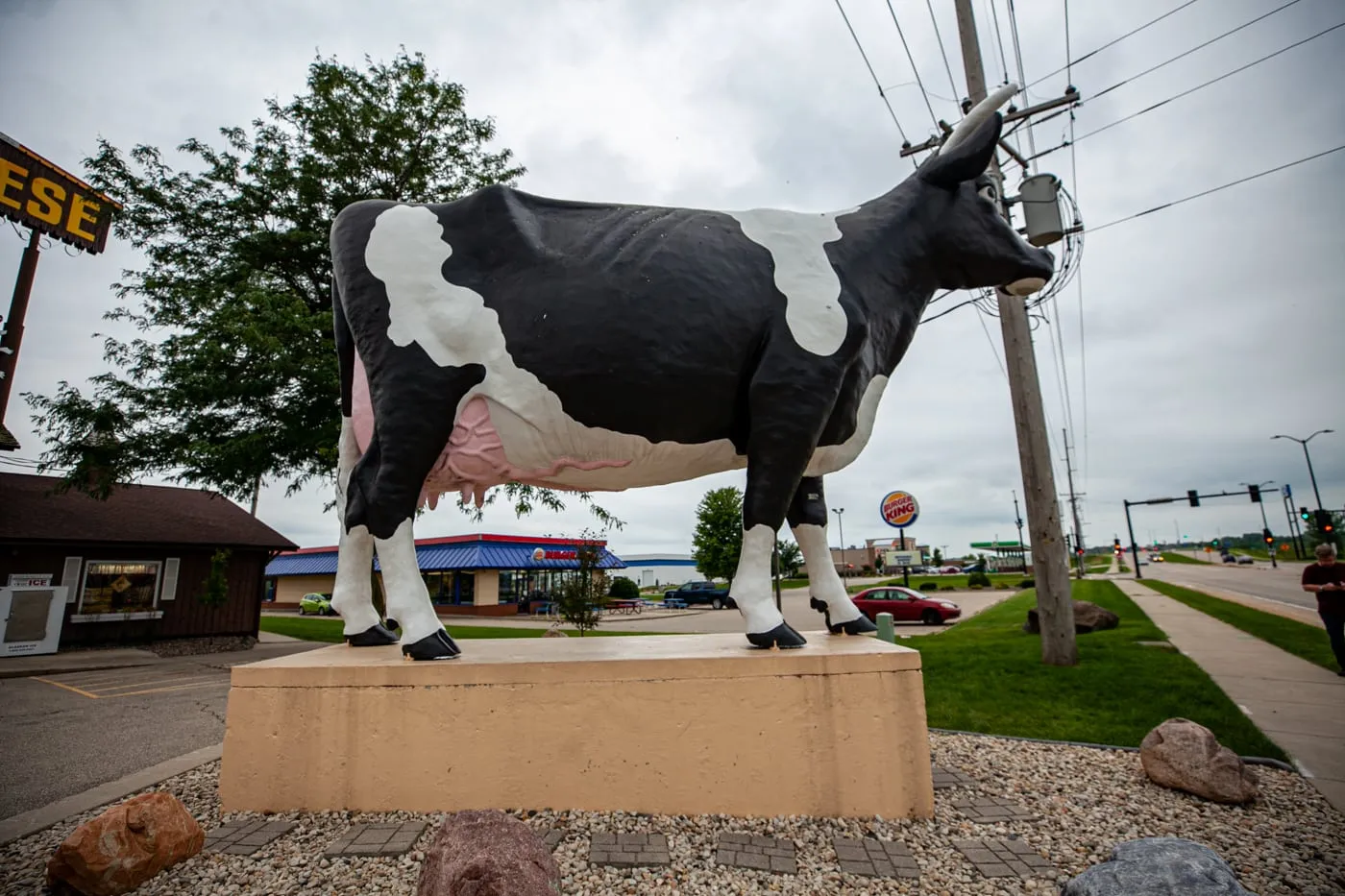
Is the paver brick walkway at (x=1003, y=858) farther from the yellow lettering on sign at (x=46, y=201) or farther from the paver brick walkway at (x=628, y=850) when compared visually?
the yellow lettering on sign at (x=46, y=201)

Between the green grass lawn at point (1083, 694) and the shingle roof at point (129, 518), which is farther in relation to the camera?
the shingle roof at point (129, 518)

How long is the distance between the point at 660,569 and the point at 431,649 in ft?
167

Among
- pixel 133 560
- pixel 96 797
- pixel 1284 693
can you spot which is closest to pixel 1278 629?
pixel 1284 693

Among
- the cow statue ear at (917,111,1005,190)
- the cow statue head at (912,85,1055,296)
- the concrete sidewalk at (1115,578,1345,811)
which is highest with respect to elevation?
the cow statue ear at (917,111,1005,190)

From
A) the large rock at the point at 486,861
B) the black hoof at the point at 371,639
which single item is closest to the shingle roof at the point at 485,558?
the black hoof at the point at 371,639

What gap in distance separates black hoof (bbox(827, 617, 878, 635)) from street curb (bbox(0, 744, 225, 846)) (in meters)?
3.10

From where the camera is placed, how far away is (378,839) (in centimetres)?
255

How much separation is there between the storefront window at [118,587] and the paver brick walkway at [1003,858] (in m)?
18.8

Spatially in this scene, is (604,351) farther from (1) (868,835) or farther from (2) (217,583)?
(2) (217,583)

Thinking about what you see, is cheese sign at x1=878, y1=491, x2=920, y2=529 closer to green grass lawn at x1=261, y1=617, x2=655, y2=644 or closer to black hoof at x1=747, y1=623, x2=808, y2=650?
green grass lawn at x1=261, y1=617, x2=655, y2=644

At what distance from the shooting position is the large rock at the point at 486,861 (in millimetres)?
1812

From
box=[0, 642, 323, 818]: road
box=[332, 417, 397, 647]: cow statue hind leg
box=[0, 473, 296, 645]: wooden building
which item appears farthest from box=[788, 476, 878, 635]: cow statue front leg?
box=[0, 473, 296, 645]: wooden building

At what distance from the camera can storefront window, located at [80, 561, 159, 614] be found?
48.1 ft

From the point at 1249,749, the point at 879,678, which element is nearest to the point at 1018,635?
the point at 1249,749
